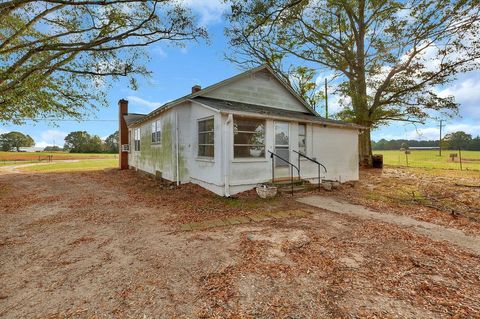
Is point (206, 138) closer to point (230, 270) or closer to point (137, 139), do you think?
point (230, 270)

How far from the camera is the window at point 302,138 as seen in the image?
10.4 m

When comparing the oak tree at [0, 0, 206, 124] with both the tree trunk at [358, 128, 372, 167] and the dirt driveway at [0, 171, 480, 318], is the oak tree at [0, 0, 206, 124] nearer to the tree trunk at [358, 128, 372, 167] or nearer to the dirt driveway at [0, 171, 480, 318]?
the dirt driveway at [0, 171, 480, 318]

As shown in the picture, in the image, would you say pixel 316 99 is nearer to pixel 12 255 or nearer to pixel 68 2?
pixel 68 2

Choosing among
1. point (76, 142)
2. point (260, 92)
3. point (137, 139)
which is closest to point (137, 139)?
point (137, 139)

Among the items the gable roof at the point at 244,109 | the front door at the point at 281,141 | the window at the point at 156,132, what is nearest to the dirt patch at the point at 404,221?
the front door at the point at 281,141

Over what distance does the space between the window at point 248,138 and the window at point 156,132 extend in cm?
503

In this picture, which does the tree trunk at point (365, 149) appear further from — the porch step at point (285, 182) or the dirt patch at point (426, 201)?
the porch step at point (285, 182)

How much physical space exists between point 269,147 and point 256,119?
1229 millimetres

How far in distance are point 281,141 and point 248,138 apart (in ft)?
5.32

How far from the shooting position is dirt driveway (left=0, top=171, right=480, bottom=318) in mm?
2555

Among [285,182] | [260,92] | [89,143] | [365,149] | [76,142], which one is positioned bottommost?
[285,182]

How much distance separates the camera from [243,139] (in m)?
8.79

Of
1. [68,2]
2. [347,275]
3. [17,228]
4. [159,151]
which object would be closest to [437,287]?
[347,275]

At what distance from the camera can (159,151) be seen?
11852 millimetres
